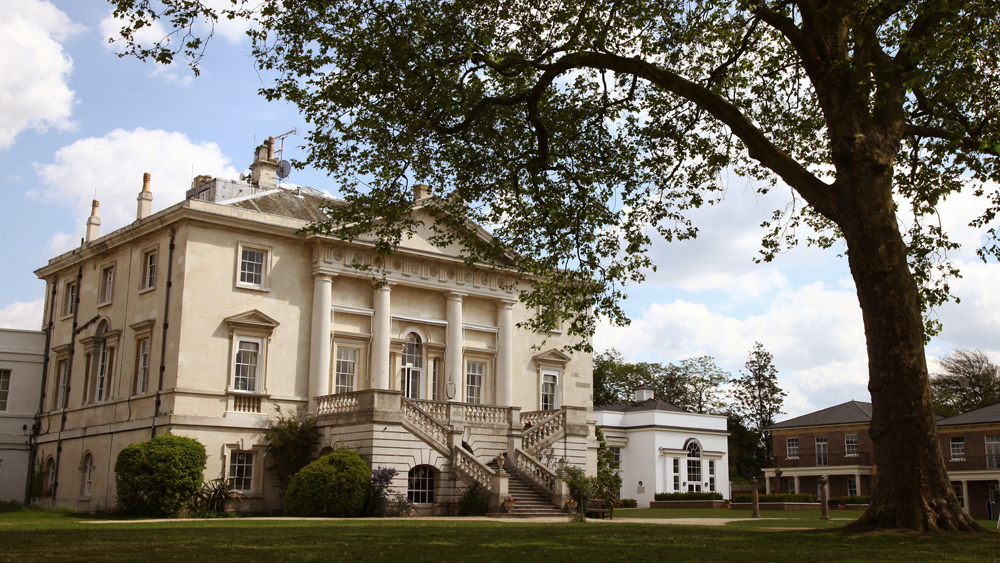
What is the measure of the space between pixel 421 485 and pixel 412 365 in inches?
258

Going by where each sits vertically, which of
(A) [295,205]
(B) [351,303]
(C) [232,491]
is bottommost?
(C) [232,491]

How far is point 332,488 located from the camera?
26.5m

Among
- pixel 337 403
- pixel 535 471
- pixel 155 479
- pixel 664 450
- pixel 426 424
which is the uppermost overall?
pixel 337 403

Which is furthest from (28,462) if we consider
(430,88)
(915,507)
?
(915,507)

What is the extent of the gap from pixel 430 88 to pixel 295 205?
62.6 feet

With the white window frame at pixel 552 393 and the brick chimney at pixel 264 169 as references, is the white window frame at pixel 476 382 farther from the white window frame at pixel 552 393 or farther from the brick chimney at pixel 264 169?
the brick chimney at pixel 264 169

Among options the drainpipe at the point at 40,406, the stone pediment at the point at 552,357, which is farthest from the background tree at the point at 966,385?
the drainpipe at the point at 40,406

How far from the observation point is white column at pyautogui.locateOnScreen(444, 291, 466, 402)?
3538 centimetres

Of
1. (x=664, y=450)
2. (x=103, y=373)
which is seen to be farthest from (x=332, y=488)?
(x=664, y=450)

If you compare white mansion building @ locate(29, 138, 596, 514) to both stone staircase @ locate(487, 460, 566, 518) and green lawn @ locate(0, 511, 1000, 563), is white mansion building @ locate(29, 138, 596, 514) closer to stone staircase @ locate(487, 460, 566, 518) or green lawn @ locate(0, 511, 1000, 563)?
stone staircase @ locate(487, 460, 566, 518)

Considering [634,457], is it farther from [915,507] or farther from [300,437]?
[915,507]

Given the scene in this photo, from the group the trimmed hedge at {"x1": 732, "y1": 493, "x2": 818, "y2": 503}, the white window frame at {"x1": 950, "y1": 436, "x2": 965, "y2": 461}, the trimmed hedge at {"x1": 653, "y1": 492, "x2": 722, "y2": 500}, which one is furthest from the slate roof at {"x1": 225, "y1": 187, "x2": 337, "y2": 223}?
the white window frame at {"x1": 950, "y1": 436, "x2": 965, "y2": 461}

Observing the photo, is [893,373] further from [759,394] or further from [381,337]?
[759,394]

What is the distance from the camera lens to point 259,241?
3186 cm
